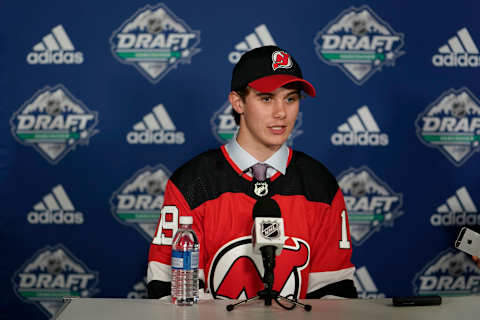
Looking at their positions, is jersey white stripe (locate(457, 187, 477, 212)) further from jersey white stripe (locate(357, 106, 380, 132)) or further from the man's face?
the man's face

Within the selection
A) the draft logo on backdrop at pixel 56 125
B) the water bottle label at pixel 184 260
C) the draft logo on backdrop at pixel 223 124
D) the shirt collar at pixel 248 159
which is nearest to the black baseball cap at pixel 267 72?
the shirt collar at pixel 248 159

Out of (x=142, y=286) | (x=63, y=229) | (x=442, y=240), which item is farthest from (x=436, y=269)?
(x=63, y=229)

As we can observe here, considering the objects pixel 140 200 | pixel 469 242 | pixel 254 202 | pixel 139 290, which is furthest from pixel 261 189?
pixel 139 290

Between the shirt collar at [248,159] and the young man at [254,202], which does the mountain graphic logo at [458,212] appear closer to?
the young man at [254,202]

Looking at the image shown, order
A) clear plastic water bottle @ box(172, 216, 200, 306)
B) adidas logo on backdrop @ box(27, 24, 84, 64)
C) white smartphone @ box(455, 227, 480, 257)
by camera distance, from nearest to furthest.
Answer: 1. clear plastic water bottle @ box(172, 216, 200, 306)
2. white smartphone @ box(455, 227, 480, 257)
3. adidas logo on backdrop @ box(27, 24, 84, 64)

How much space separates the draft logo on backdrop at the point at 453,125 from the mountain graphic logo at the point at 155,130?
A: 1.34 metres

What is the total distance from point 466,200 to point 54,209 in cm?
223

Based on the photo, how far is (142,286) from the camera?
271 centimetres

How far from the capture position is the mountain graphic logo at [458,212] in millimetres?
2789

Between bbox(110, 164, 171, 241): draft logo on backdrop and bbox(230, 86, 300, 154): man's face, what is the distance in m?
1.08

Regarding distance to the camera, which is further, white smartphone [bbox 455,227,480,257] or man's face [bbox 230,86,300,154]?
man's face [bbox 230,86,300,154]

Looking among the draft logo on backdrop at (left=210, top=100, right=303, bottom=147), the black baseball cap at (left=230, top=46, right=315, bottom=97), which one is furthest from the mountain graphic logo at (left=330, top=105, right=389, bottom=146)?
the black baseball cap at (left=230, top=46, right=315, bottom=97)

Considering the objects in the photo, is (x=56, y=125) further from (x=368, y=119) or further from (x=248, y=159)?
(x=368, y=119)

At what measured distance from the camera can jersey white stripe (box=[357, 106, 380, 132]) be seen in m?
2.76
